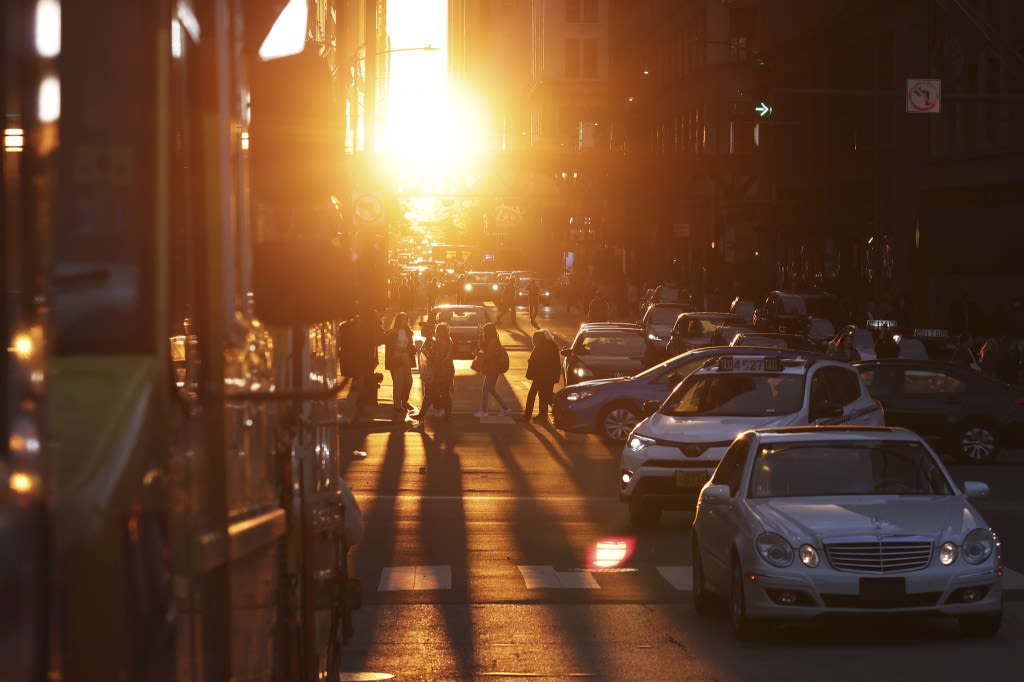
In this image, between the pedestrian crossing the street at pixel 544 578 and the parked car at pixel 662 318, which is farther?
the parked car at pixel 662 318

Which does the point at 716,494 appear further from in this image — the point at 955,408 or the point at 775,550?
the point at 955,408

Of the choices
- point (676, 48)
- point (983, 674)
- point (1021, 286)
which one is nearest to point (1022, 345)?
point (1021, 286)

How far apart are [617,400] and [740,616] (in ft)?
57.0

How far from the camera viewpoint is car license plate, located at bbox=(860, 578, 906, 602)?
1227cm

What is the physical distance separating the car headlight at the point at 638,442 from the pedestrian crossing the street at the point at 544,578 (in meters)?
3.08

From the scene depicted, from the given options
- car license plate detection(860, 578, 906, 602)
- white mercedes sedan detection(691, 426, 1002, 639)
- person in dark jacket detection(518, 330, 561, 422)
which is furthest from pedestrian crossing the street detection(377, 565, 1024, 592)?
person in dark jacket detection(518, 330, 561, 422)

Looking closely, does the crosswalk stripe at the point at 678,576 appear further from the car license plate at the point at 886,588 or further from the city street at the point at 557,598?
the car license plate at the point at 886,588

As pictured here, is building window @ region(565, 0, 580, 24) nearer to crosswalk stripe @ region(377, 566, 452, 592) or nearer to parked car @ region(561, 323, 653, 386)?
parked car @ region(561, 323, 653, 386)

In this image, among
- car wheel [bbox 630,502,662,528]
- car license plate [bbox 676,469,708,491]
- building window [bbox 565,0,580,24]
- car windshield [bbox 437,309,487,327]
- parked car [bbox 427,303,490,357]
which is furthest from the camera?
building window [bbox 565,0,580,24]

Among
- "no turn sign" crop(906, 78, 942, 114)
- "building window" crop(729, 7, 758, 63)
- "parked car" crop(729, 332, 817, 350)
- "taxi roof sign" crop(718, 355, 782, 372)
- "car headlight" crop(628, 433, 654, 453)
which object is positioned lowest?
"parked car" crop(729, 332, 817, 350)

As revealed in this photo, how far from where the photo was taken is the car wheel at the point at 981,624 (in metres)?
12.5

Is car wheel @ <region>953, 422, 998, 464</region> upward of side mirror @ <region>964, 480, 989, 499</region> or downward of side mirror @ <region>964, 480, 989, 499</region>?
downward

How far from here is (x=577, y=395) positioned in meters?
30.3

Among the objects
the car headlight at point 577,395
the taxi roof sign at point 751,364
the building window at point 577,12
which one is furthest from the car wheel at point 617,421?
the building window at point 577,12
